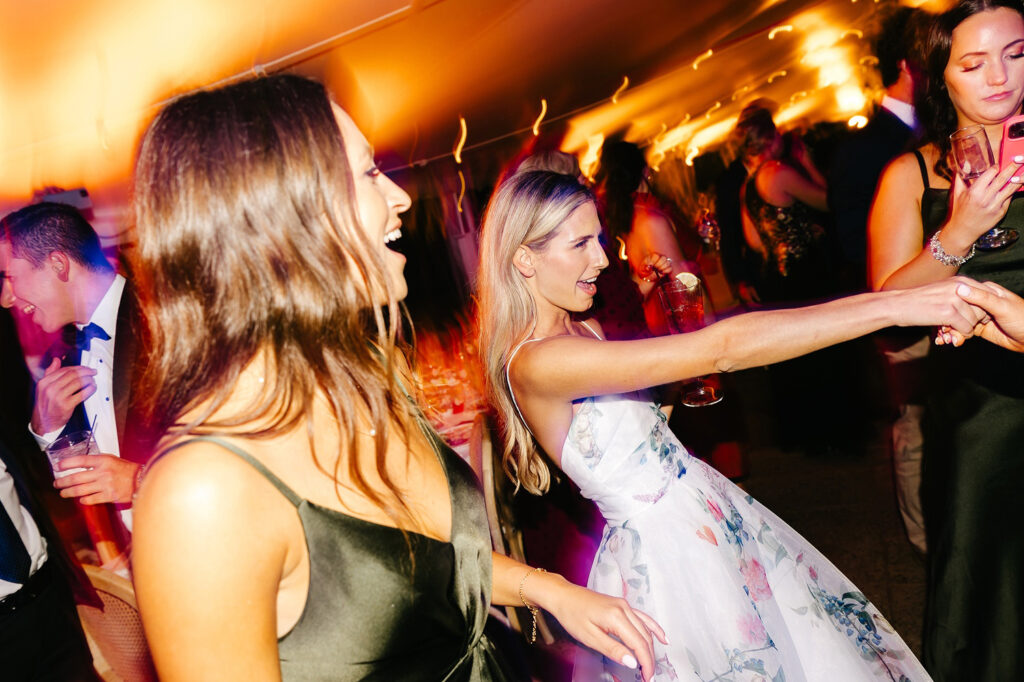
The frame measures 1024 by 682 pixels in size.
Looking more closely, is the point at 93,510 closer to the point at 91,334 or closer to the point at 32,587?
the point at 32,587

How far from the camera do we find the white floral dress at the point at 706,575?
1.62 m

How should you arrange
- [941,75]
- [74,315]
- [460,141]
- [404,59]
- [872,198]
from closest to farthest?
[941,75]
[74,315]
[872,198]
[404,59]
[460,141]

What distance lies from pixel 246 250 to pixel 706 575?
4.51ft

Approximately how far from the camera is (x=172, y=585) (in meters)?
0.71

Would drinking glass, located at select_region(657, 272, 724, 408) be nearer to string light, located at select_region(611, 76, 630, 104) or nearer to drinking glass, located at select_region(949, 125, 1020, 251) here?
drinking glass, located at select_region(949, 125, 1020, 251)

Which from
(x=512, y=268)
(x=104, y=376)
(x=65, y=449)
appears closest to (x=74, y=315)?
(x=104, y=376)

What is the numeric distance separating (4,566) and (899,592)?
332 centimetres

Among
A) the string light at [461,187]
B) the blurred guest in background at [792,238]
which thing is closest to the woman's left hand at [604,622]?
the blurred guest in background at [792,238]

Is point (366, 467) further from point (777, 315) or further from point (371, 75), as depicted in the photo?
point (371, 75)

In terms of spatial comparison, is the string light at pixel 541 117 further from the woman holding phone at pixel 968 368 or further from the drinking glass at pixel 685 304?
the woman holding phone at pixel 968 368

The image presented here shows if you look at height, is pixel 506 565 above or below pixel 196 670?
below

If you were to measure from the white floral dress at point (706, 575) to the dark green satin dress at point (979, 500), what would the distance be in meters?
0.35

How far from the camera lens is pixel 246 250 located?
890mm

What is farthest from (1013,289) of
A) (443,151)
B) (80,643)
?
(443,151)
